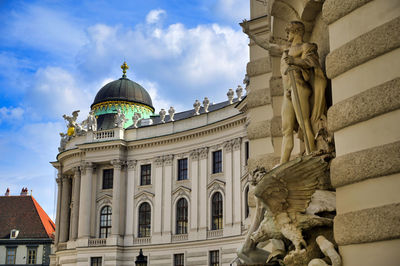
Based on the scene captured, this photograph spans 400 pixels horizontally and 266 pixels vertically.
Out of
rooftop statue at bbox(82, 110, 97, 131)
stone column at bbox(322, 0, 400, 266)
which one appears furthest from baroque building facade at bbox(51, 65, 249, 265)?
stone column at bbox(322, 0, 400, 266)

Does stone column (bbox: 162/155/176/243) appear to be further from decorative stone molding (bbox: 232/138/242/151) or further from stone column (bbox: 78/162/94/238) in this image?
decorative stone molding (bbox: 232/138/242/151)

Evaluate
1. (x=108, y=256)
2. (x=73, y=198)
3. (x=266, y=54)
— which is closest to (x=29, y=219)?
(x=73, y=198)

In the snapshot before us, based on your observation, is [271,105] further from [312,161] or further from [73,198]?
[73,198]

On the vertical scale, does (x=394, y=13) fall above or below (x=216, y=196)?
below

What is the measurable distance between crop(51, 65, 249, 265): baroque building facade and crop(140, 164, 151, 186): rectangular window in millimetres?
96

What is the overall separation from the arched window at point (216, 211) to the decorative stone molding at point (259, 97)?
31.3 m

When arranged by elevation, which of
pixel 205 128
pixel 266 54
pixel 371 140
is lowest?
pixel 371 140

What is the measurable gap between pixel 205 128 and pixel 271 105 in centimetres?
3337

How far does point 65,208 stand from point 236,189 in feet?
64.1

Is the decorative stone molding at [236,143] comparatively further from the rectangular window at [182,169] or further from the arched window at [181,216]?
the arched window at [181,216]

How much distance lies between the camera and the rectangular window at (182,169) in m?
48.1

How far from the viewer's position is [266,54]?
45.3 ft

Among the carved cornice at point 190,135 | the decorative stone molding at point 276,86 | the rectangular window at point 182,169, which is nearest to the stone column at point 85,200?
the carved cornice at point 190,135

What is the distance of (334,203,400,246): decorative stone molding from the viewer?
725 cm
